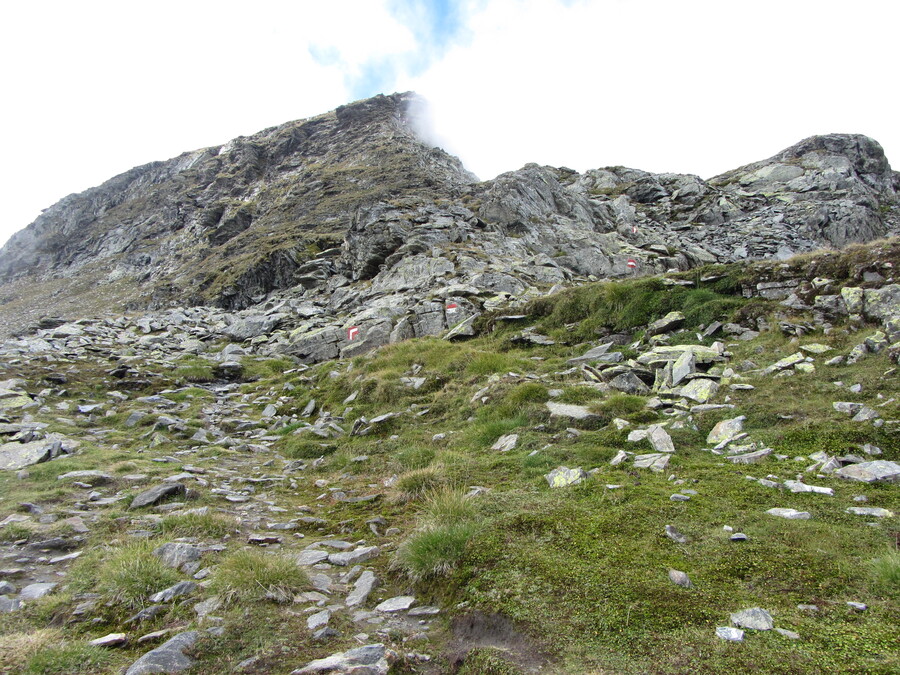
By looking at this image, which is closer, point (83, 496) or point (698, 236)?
point (83, 496)

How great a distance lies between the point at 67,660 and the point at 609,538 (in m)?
4.06

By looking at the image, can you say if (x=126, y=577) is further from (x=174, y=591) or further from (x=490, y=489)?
(x=490, y=489)

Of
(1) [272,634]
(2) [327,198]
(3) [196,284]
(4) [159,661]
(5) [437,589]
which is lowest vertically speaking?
(5) [437,589]

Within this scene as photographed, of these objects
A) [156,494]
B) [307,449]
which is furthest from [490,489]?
[307,449]

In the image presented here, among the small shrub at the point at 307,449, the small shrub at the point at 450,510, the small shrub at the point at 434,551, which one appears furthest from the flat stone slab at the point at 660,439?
the small shrub at the point at 307,449

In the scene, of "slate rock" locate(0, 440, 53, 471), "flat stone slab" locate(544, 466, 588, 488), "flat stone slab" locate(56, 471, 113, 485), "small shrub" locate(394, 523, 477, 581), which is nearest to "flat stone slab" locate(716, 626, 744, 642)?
"small shrub" locate(394, 523, 477, 581)

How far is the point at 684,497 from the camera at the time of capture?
14.7 feet

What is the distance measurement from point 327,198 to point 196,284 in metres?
19.4

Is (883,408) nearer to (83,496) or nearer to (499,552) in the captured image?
(499,552)

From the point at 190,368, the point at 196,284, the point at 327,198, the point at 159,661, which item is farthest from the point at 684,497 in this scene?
the point at 327,198

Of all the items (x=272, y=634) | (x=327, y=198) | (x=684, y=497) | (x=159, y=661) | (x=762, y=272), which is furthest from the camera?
(x=327, y=198)

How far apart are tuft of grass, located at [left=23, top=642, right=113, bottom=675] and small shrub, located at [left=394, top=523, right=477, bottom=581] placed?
2.24 metres

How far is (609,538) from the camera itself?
388cm

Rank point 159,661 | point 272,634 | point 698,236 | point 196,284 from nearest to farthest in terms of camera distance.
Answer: point 159,661
point 272,634
point 698,236
point 196,284
